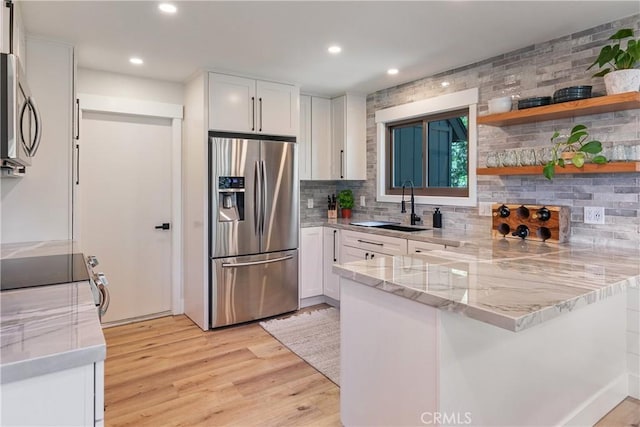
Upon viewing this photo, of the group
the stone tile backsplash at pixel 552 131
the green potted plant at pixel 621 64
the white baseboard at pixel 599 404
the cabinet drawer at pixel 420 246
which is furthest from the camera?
the cabinet drawer at pixel 420 246

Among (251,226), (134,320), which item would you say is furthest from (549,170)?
(134,320)

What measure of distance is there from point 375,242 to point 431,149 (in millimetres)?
1104

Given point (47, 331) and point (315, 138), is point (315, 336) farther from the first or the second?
point (47, 331)

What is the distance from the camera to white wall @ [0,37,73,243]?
2674 millimetres

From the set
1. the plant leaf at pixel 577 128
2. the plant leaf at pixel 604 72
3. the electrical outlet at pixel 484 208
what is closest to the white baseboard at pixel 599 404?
the electrical outlet at pixel 484 208

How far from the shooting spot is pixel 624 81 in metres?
2.20

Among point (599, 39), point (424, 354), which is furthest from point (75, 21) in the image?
point (599, 39)

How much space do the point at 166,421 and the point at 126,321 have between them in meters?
1.87

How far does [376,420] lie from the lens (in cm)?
176

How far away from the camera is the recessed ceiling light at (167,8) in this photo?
7.42 ft

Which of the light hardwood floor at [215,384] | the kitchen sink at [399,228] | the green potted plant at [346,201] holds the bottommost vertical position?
the light hardwood floor at [215,384]

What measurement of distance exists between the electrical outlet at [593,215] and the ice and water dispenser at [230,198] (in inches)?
104

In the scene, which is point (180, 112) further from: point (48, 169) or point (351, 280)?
point (351, 280)

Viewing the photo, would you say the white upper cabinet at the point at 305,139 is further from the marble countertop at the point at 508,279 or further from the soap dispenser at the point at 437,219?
the marble countertop at the point at 508,279
